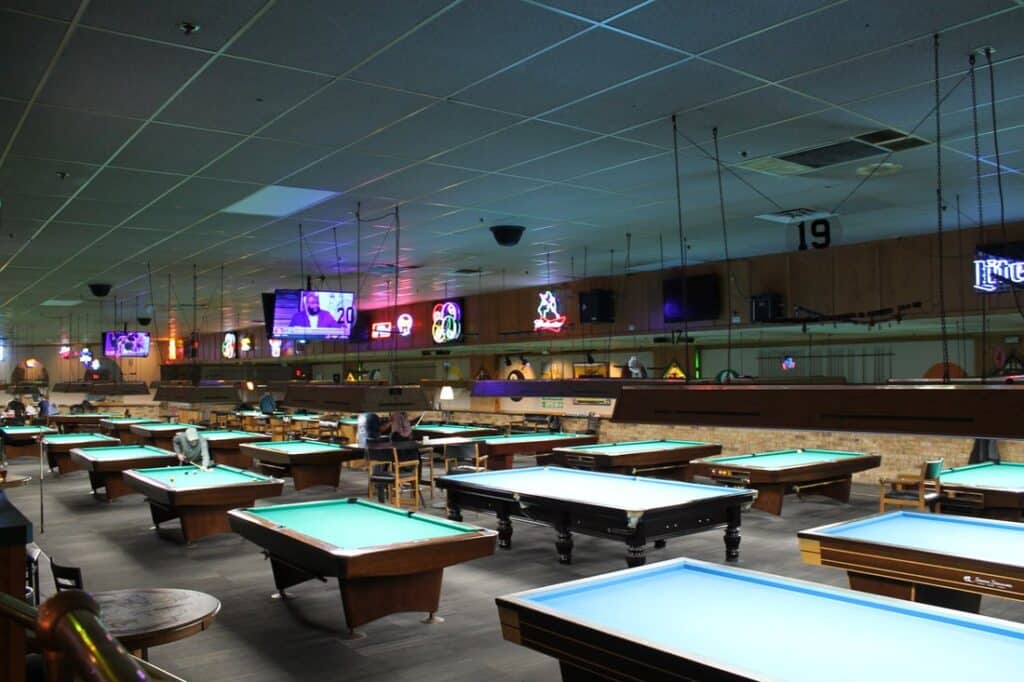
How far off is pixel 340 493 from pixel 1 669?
346 inches

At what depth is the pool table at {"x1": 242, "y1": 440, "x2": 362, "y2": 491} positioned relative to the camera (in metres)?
10.9

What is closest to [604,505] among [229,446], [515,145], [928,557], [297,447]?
[928,557]

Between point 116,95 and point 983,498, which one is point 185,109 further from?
point 983,498

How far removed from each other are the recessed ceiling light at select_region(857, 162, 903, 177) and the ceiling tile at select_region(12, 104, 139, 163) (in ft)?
17.9

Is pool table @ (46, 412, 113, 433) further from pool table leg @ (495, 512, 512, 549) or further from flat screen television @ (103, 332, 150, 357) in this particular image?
pool table leg @ (495, 512, 512, 549)

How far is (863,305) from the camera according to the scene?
32.6ft

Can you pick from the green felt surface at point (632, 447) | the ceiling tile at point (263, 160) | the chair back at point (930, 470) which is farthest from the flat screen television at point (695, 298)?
the ceiling tile at point (263, 160)

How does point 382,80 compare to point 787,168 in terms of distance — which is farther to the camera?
point 787,168

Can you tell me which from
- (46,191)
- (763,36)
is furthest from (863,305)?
(46,191)

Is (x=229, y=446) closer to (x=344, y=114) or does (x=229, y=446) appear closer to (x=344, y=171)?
(x=344, y=171)

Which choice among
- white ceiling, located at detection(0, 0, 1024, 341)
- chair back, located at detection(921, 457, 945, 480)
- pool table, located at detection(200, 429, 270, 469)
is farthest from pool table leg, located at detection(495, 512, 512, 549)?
pool table, located at detection(200, 429, 270, 469)

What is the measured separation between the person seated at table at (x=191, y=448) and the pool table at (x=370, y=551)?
444 cm

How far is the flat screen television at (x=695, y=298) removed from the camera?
11312 mm

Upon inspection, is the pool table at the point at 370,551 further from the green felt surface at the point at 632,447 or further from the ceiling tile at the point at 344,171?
the green felt surface at the point at 632,447
